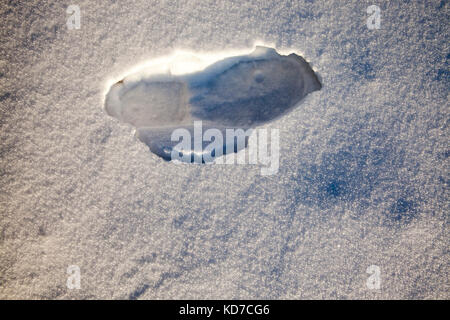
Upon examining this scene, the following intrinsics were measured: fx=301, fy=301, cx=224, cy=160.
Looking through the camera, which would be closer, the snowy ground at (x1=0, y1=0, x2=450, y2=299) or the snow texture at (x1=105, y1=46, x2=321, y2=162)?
the snowy ground at (x1=0, y1=0, x2=450, y2=299)

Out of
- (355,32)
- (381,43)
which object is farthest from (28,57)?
(381,43)

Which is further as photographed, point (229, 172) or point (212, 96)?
point (212, 96)

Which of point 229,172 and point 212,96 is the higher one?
point 212,96

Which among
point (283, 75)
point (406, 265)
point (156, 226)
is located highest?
point (283, 75)

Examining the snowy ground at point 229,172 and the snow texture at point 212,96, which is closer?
the snowy ground at point 229,172

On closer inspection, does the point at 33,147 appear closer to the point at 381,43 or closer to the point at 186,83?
the point at 186,83
